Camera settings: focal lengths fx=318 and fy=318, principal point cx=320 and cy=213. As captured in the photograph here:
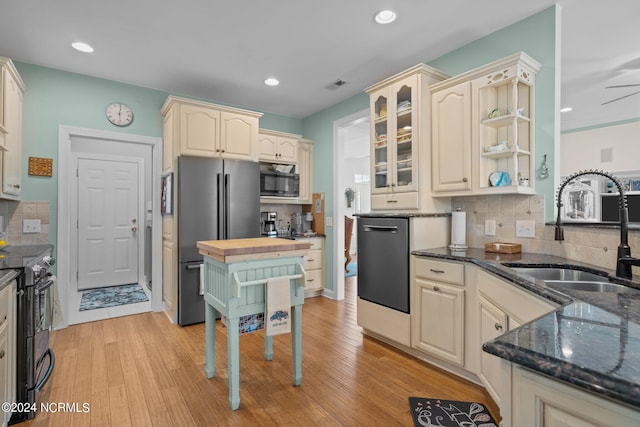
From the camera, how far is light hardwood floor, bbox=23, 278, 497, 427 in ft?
6.20

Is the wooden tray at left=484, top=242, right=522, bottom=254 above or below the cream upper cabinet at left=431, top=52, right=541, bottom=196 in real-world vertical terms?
below

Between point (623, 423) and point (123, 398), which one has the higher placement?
point (623, 423)

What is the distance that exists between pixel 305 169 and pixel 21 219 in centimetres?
330

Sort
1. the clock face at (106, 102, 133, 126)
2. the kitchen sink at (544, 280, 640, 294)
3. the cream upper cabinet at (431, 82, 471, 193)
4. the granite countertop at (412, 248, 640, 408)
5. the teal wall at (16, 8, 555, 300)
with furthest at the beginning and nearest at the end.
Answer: the clock face at (106, 102, 133, 126) < the cream upper cabinet at (431, 82, 471, 193) < the teal wall at (16, 8, 555, 300) < the kitchen sink at (544, 280, 640, 294) < the granite countertop at (412, 248, 640, 408)

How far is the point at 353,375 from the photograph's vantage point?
93.3 inches

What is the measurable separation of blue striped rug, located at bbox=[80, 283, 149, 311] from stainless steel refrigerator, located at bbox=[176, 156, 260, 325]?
140cm

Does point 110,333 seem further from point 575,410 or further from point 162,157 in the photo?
point 575,410

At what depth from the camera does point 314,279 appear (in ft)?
15.0

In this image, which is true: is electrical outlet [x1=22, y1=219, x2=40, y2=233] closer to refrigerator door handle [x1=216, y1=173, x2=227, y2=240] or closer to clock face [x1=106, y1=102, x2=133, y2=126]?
clock face [x1=106, y1=102, x2=133, y2=126]

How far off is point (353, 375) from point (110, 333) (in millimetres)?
2467

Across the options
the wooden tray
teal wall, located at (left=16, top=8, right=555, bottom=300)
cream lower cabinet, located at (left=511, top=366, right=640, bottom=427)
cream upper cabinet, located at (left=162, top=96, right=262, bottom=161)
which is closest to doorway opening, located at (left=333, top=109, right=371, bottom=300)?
teal wall, located at (left=16, top=8, right=555, bottom=300)

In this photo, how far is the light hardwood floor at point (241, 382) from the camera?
74.4 inches

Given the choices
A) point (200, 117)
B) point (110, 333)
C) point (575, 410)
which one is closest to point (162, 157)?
point (200, 117)

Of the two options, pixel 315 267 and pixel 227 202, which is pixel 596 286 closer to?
A: pixel 227 202
